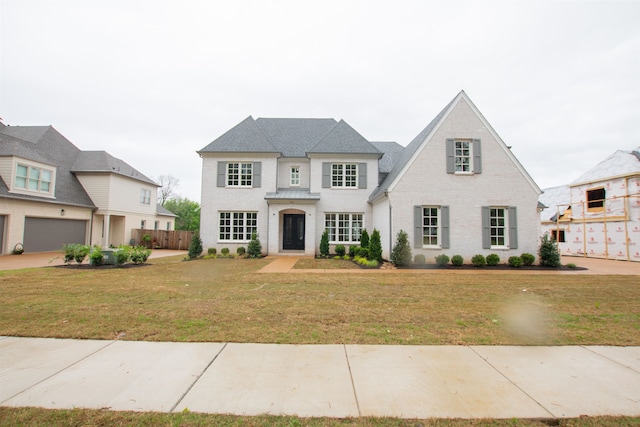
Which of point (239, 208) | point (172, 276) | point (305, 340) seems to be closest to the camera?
point (305, 340)

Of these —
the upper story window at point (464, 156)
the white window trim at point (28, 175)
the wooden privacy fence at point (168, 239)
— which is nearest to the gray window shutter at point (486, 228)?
the upper story window at point (464, 156)

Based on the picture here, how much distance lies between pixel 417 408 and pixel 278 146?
1899cm

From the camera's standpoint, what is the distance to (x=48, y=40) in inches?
456

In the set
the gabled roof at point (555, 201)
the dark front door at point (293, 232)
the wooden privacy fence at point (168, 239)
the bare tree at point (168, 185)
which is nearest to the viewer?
the dark front door at point (293, 232)

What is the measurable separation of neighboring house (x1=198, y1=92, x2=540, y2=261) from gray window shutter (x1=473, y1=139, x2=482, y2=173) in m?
0.05

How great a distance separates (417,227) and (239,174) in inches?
458

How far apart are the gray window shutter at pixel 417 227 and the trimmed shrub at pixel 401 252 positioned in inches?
28.5

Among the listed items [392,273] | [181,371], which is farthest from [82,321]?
[392,273]

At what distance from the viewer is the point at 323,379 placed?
324cm

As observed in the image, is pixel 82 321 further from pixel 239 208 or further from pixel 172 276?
pixel 239 208

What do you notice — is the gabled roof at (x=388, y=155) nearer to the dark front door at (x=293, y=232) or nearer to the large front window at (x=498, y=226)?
the dark front door at (x=293, y=232)

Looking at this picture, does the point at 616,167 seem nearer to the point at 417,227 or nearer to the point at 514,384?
the point at 417,227

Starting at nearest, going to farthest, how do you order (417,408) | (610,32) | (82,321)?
1. (417,408)
2. (82,321)
3. (610,32)

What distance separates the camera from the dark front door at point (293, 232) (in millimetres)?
19281
